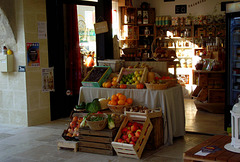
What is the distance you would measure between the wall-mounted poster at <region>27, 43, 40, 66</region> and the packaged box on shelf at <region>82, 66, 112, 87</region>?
1.47m

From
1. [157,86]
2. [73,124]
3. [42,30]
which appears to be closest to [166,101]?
[157,86]

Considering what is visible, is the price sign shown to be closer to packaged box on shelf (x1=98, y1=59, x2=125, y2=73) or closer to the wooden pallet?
packaged box on shelf (x1=98, y1=59, x2=125, y2=73)

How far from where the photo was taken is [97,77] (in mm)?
6113

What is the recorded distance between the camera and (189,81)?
10781 mm

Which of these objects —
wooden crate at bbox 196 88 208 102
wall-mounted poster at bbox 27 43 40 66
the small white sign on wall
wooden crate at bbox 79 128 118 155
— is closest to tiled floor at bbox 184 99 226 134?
wooden crate at bbox 196 88 208 102

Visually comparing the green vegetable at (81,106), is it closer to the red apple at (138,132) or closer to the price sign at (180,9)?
the red apple at (138,132)

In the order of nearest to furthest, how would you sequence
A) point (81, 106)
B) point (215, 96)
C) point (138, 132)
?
point (138, 132), point (81, 106), point (215, 96)

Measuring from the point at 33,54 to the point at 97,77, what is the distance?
1.73 metres

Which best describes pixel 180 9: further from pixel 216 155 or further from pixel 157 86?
pixel 216 155

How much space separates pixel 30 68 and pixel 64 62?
3.09 feet

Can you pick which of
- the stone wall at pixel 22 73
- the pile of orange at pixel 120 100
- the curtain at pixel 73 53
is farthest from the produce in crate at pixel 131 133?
the curtain at pixel 73 53

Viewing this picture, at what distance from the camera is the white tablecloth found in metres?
5.29

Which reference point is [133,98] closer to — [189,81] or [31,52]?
[31,52]

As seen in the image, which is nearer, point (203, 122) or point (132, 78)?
point (132, 78)
